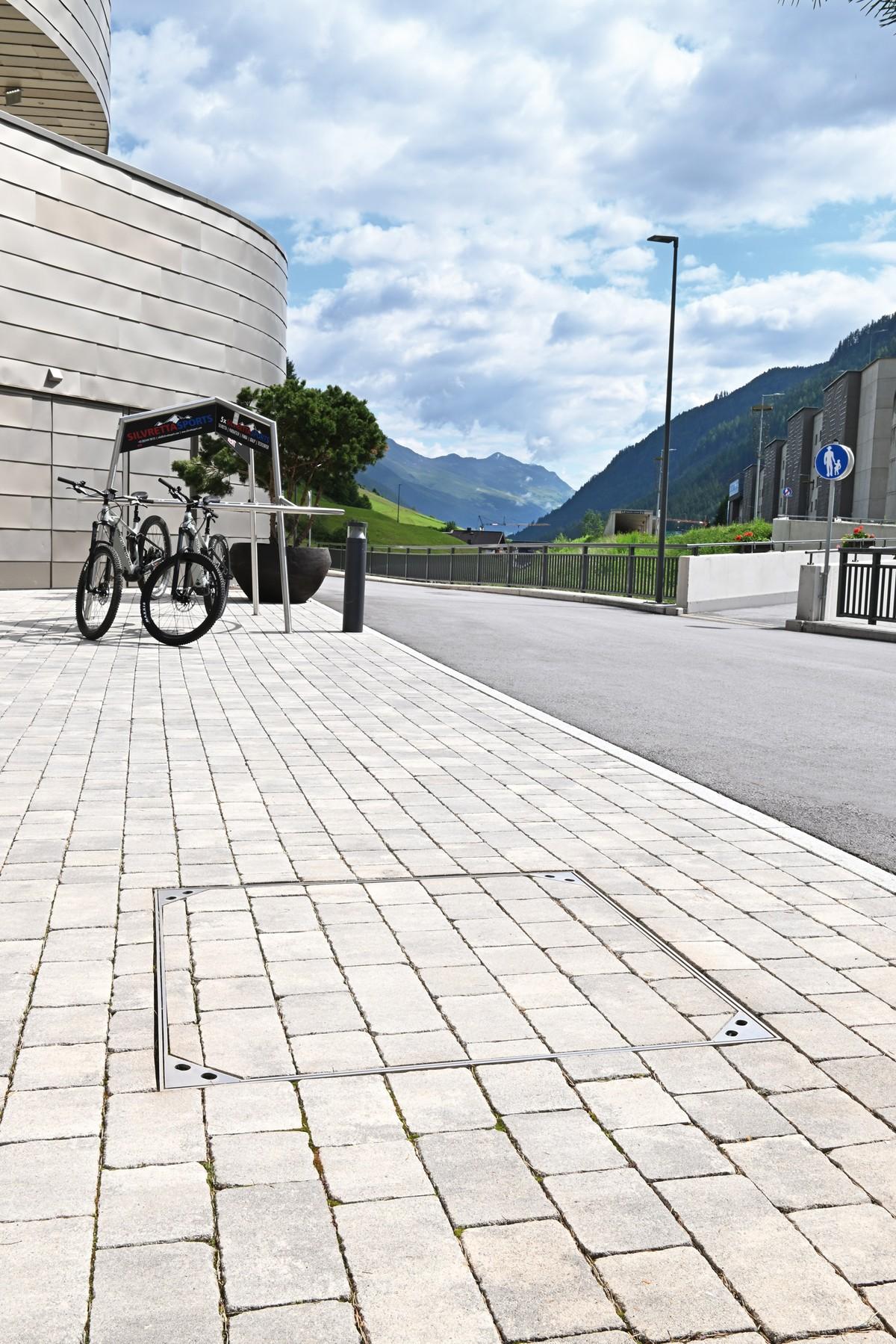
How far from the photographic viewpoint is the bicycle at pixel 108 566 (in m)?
13.1

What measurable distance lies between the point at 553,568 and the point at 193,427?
18.2 metres

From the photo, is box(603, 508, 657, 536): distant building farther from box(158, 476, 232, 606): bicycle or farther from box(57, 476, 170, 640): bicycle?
box(57, 476, 170, 640): bicycle

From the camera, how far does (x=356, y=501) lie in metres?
148

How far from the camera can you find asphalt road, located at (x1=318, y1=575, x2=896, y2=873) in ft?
21.6

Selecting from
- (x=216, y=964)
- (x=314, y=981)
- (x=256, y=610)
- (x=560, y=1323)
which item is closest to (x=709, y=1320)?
(x=560, y=1323)

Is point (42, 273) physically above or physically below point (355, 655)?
above

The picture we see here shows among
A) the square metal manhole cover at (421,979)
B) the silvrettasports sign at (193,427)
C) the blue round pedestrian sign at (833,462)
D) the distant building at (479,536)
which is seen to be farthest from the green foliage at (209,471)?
the distant building at (479,536)

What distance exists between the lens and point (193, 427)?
50.0 feet

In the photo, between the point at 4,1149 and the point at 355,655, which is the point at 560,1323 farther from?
the point at 355,655

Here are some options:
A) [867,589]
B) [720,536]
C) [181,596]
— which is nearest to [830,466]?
[867,589]

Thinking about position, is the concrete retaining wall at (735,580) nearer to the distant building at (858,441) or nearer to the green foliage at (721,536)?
the green foliage at (721,536)

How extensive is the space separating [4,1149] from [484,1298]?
1097 mm

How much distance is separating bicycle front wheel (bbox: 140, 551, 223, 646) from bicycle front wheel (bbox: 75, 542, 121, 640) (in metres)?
0.36

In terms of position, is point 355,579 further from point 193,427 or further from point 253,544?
point 193,427
